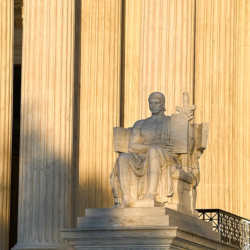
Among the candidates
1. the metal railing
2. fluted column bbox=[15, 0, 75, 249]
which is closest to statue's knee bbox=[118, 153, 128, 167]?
fluted column bbox=[15, 0, 75, 249]

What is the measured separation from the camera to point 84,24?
45188mm

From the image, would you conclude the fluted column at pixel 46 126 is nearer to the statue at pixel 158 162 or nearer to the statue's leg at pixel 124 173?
the statue at pixel 158 162

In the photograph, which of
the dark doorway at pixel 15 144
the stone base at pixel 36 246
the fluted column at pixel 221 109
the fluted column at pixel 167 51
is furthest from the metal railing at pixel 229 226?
the dark doorway at pixel 15 144

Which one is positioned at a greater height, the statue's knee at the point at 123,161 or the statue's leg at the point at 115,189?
the statue's knee at the point at 123,161

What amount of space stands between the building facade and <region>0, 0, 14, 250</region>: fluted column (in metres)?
0.05

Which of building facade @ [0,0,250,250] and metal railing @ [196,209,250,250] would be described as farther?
metal railing @ [196,209,250,250]

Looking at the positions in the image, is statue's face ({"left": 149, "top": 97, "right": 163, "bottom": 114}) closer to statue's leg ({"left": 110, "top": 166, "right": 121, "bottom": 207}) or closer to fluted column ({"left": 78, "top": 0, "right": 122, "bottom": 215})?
statue's leg ({"left": 110, "top": 166, "right": 121, "bottom": 207})

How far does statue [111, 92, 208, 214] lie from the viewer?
31.5 meters

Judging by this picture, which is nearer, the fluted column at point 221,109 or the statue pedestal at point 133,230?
the statue pedestal at point 133,230

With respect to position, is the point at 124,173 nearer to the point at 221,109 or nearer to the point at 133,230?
the point at 133,230

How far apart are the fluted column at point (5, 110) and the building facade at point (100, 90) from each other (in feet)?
0.15

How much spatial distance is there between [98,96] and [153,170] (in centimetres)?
1307

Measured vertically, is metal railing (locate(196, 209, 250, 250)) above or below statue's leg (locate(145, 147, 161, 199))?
below

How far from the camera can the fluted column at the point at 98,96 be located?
4331 cm
